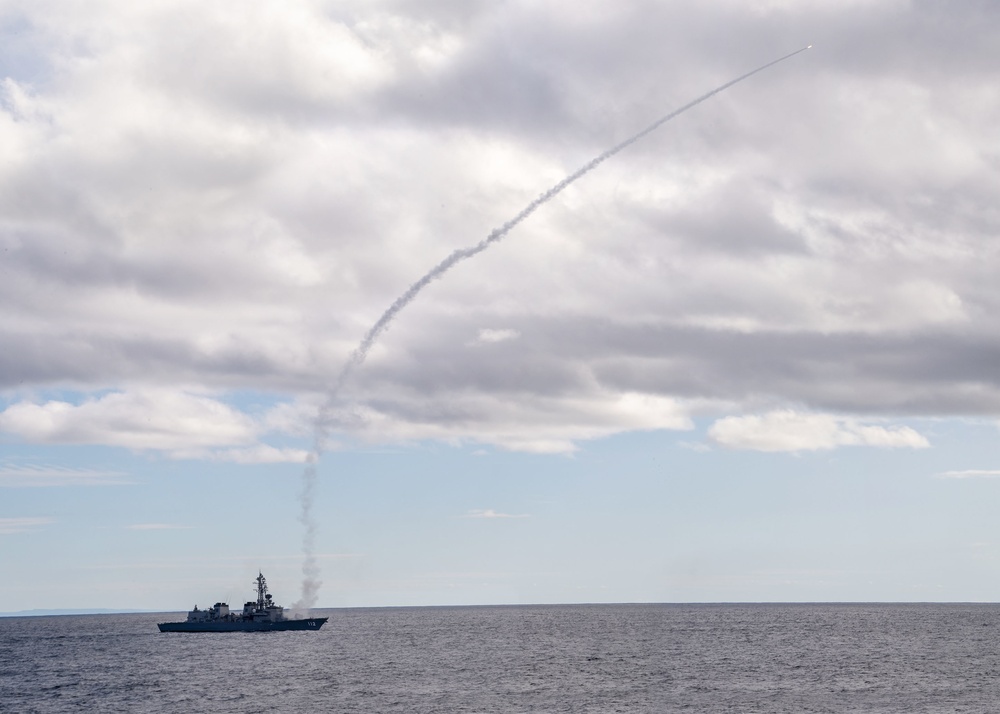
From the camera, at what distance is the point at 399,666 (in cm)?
17700

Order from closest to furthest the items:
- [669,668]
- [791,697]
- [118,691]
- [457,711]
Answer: [457,711] < [791,697] < [118,691] < [669,668]

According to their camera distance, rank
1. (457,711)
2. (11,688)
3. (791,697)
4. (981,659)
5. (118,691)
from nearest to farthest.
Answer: (457,711) → (791,697) → (118,691) → (11,688) → (981,659)

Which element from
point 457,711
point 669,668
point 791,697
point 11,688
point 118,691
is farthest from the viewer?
point 669,668

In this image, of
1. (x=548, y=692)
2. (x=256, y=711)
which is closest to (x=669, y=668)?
(x=548, y=692)

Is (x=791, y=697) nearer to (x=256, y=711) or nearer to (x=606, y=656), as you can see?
(x=256, y=711)

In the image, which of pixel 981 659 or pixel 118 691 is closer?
pixel 118 691

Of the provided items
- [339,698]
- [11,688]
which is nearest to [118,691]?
[11,688]

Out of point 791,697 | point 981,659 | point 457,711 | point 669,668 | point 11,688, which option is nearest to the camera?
point 457,711

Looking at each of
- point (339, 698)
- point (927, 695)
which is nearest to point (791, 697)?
point (927, 695)

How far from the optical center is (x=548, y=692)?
134m

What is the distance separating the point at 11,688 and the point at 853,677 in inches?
4625

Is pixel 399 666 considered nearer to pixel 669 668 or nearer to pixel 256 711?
pixel 669 668

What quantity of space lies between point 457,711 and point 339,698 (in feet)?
66.5

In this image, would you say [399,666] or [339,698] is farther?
[399,666]
